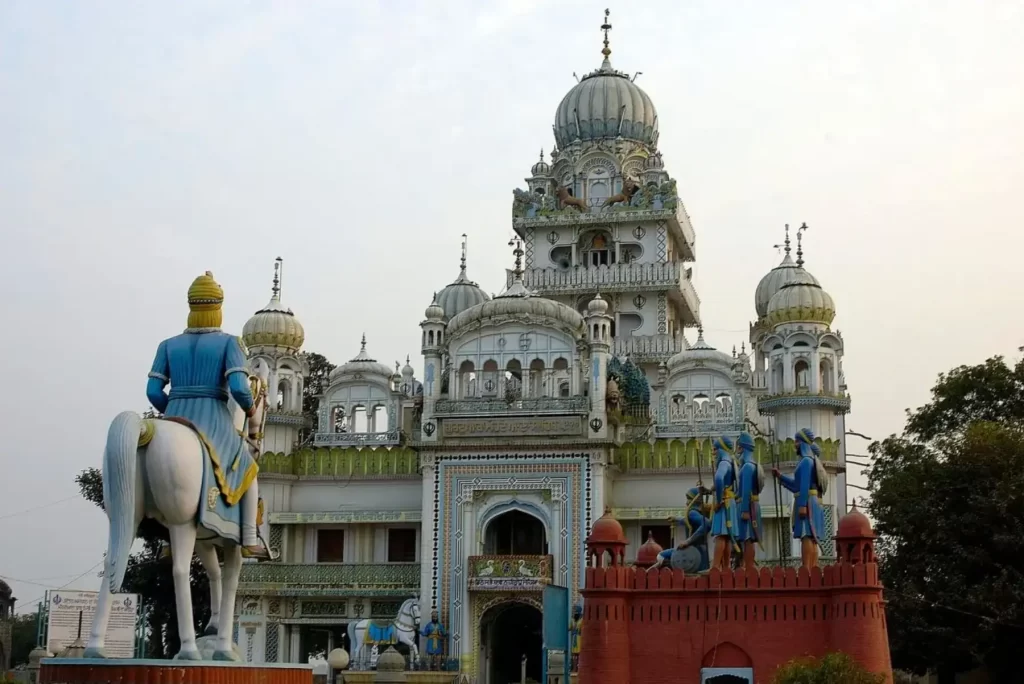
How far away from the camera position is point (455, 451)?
35.0m

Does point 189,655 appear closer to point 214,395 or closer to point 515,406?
point 214,395

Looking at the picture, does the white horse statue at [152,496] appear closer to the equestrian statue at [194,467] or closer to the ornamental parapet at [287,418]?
the equestrian statue at [194,467]

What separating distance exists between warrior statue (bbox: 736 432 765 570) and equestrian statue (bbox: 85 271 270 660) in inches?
468

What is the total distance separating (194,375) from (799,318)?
991 inches

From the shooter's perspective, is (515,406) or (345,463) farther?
(345,463)

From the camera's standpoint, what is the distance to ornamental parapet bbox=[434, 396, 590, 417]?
3450cm

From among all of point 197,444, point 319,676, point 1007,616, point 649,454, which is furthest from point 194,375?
point 649,454

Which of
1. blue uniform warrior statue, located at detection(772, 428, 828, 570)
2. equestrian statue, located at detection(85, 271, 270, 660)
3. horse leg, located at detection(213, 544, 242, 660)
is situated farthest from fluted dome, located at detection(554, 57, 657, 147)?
horse leg, located at detection(213, 544, 242, 660)

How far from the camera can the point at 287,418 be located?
1502 inches

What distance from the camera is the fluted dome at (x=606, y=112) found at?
44.4m

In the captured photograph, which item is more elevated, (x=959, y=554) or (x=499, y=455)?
(x=499, y=455)

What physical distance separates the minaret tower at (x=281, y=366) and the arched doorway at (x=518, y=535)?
650 cm

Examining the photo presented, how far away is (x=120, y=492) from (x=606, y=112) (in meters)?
34.2

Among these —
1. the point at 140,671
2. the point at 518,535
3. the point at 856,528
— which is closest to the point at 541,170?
the point at 518,535
